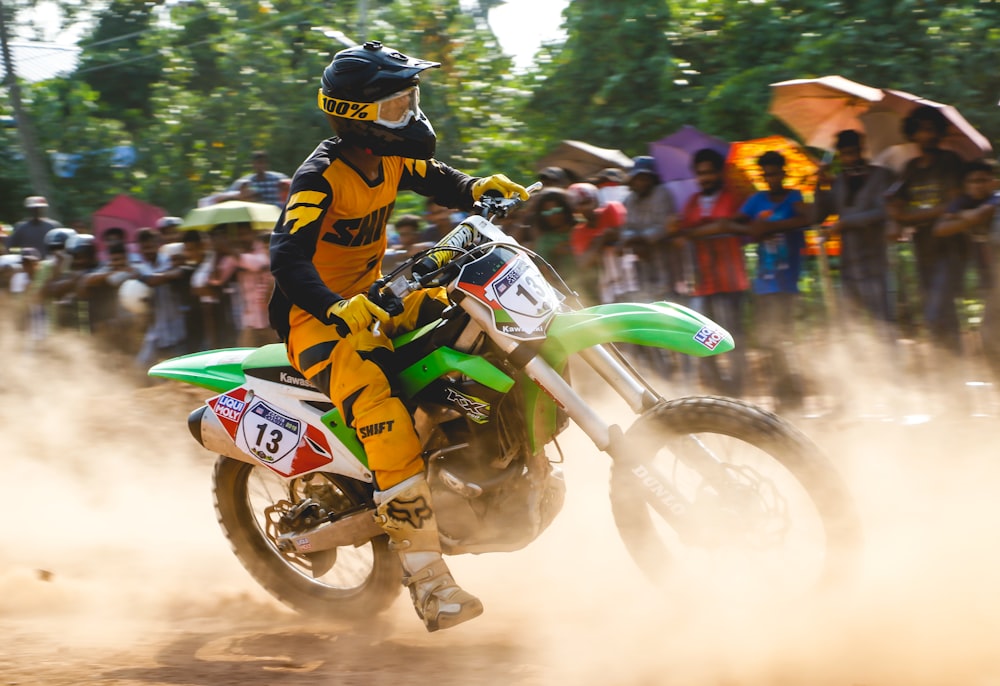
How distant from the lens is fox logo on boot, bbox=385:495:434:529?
4.37 metres

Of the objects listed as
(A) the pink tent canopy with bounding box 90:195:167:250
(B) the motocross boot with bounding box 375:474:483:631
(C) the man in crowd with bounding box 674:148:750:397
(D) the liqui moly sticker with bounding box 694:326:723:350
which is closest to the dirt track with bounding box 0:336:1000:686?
(B) the motocross boot with bounding box 375:474:483:631

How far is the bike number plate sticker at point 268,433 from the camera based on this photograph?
483 centimetres

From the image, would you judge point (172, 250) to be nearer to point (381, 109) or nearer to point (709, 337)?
point (381, 109)

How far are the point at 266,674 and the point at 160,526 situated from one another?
2.60 m

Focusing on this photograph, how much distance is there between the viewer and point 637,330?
13.2 ft

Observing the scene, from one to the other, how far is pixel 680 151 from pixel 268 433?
4.61m

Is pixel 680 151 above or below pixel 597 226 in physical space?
above

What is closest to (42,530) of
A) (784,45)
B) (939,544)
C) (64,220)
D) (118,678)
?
(118,678)

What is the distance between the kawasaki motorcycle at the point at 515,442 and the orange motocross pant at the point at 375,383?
0.29 ft

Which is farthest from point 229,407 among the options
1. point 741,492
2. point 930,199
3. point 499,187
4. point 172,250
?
point 172,250

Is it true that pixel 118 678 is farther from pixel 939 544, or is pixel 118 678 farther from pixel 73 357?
pixel 73 357

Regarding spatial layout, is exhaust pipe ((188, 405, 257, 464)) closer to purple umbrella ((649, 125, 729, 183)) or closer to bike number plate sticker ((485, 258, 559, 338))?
bike number plate sticker ((485, 258, 559, 338))

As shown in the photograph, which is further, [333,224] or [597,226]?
[597,226]

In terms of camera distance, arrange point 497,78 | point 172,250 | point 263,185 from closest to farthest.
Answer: point 172,250 → point 263,185 → point 497,78
